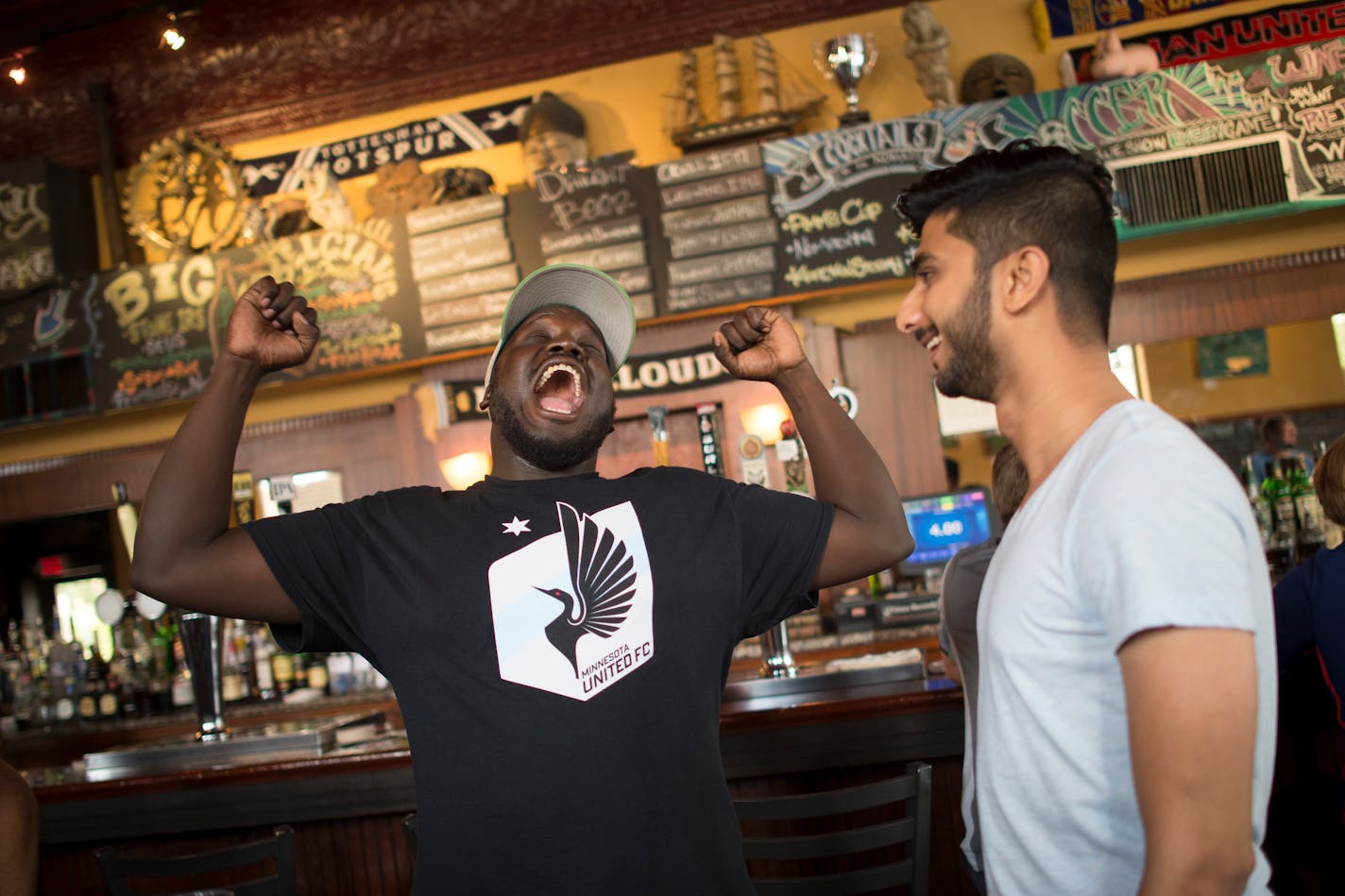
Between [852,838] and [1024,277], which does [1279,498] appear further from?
[1024,277]

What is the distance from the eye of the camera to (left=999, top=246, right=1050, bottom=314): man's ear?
116 centimetres

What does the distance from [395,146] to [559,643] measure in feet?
14.9

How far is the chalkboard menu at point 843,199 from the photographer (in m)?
4.69

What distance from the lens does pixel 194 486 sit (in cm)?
155

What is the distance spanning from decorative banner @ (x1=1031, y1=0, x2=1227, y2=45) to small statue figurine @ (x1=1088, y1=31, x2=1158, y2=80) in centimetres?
31

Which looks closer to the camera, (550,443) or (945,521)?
(550,443)

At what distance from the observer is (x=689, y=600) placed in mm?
1556

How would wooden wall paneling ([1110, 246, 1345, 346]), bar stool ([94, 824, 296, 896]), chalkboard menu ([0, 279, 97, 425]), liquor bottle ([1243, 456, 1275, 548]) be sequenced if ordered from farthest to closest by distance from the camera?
1. chalkboard menu ([0, 279, 97, 425])
2. wooden wall paneling ([1110, 246, 1345, 346])
3. liquor bottle ([1243, 456, 1275, 548])
4. bar stool ([94, 824, 296, 896])

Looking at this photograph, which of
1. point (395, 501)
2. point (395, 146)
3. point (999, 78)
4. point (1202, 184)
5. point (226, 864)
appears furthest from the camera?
point (395, 146)

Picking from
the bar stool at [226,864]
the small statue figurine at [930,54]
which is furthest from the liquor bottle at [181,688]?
the small statue figurine at [930,54]

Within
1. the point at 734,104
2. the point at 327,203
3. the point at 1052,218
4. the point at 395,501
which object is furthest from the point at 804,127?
the point at 1052,218

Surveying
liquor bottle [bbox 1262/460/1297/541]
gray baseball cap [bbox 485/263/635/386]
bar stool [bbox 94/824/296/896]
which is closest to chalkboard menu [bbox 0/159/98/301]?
bar stool [bbox 94/824/296/896]

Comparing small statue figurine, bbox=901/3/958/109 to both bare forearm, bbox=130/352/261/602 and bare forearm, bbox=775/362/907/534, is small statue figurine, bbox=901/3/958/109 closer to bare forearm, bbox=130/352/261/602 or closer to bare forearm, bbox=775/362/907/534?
bare forearm, bbox=775/362/907/534

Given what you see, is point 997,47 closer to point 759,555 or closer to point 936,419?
point 936,419
